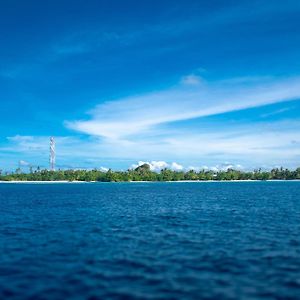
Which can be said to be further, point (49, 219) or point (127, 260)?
point (49, 219)

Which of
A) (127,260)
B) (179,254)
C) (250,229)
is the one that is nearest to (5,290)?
(127,260)

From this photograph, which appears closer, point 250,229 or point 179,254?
point 179,254

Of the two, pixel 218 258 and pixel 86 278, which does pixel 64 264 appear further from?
pixel 218 258

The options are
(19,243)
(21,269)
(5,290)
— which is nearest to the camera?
(5,290)

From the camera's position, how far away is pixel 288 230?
55.3 metres

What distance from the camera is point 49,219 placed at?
73.2 metres

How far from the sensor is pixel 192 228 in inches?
2295

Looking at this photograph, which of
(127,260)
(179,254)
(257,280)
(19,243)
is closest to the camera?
(257,280)

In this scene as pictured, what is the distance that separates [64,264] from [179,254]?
41.1 ft

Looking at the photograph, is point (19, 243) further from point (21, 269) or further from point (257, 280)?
point (257, 280)

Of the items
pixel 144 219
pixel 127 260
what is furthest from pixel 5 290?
pixel 144 219

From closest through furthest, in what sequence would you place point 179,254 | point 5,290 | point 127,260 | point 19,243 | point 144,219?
point 5,290 < point 127,260 < point 179,254 < point 19,243 < point 144,219

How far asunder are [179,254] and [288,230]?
80.1 feet

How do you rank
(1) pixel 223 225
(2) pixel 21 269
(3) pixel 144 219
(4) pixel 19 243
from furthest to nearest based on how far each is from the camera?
(3) pixel 144 219 → (1) pixel 223 225 → (4) pixel 19 243 → (2) pixel 21 269
